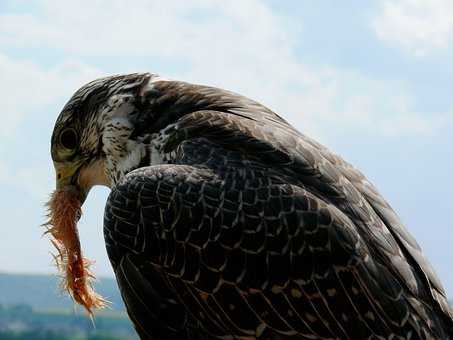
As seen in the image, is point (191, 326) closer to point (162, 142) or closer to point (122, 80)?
point (162, 142)

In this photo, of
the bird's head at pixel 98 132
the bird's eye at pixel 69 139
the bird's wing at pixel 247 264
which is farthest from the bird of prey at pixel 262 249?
the bird's eye at pixel 69 139

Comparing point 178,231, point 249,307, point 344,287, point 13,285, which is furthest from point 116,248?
point 13,285

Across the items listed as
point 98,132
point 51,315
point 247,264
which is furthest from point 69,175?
point 51,315

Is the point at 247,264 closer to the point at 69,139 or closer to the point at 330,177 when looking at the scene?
the point at 330,177

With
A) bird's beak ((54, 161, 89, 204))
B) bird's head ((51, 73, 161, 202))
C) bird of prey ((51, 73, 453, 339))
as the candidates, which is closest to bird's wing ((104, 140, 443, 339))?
bird of prey ((51, 73, 453, 339))

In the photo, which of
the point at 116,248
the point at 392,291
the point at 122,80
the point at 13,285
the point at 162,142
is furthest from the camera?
the point at 13,285

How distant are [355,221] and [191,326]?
3.61 ft

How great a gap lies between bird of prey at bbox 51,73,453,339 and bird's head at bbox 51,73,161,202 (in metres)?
0.70

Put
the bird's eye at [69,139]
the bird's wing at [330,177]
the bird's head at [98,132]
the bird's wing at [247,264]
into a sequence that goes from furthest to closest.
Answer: the bird's eye at [69,139] → the bird's head at [98,132] → the bird's wing at [330,177] → the bird's wing at [247,264]

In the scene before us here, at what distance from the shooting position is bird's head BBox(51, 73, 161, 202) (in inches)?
304

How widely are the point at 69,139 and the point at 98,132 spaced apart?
11.7 inches

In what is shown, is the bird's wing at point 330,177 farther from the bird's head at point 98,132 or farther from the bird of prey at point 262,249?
the bird's head at point 98,132

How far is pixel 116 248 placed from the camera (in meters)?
6.70

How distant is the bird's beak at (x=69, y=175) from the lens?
8.09 metres
